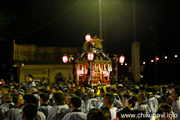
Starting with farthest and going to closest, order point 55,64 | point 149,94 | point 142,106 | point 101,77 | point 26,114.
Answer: point 55,64 < point 101,77 < point 149,94 < point 142,106 < point 26,114

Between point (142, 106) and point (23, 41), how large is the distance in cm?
2532

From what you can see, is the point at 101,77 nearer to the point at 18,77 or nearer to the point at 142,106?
the point at 18,77

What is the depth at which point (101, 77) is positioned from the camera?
20.0m

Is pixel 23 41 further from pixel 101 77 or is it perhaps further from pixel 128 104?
pixel 128 104

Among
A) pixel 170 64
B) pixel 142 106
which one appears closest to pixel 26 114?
pixel 142 106

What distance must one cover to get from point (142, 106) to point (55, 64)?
21.4 metres

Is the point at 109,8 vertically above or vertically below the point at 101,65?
above

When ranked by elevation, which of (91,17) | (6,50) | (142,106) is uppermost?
(91,17)

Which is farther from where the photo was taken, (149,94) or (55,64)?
(55,64)

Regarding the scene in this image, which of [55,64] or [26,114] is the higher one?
[55,64]

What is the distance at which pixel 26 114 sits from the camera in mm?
4180

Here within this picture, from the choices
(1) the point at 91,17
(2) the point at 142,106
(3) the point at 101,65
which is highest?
(1) the point at 91,17

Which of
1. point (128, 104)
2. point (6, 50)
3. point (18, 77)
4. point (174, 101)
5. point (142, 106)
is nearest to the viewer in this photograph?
point (128, 104)

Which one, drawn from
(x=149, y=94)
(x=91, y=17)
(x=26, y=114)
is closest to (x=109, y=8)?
(x=91, y=17)
